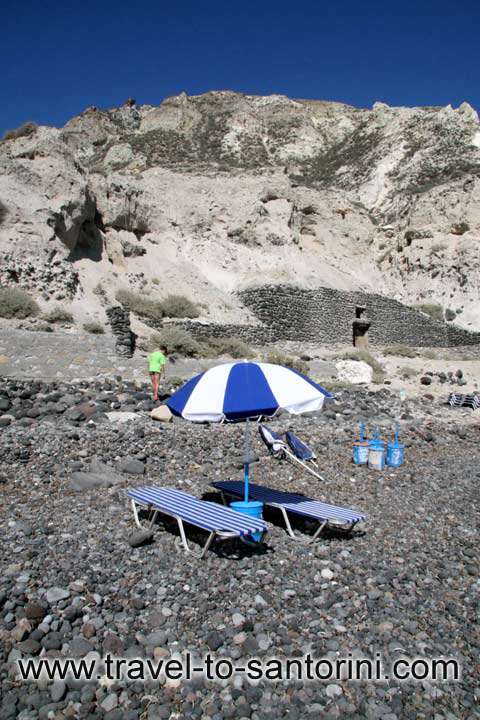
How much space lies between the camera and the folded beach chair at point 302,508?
491cm

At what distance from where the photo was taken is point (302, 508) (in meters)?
5.15

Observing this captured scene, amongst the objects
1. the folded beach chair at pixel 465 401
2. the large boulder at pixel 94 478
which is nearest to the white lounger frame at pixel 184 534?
the large boulder at pixel 94 478

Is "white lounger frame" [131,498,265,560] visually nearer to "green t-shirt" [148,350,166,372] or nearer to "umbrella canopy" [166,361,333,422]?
"umbrella canopy" [166,361,333,422]

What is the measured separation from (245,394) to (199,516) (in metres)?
1.08

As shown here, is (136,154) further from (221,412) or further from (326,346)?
(221,412)

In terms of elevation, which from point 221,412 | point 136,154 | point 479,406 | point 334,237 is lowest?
point 479,406

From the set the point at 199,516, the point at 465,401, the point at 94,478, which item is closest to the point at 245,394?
the point at 199,516

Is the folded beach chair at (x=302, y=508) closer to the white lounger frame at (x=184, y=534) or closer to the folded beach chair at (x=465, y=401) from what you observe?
the white lounger frame at (x=184, y=534)

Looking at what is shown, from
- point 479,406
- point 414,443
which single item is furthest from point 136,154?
point 414,443

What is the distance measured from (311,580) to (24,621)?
6.87ft

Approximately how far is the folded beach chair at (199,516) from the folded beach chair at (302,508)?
0.40 meters

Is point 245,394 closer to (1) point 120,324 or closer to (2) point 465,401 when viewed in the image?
(2) point 465,401

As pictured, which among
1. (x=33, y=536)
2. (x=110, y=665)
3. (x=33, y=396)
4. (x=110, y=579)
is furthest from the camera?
(x=33, y=396)

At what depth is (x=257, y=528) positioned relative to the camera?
4.27m
